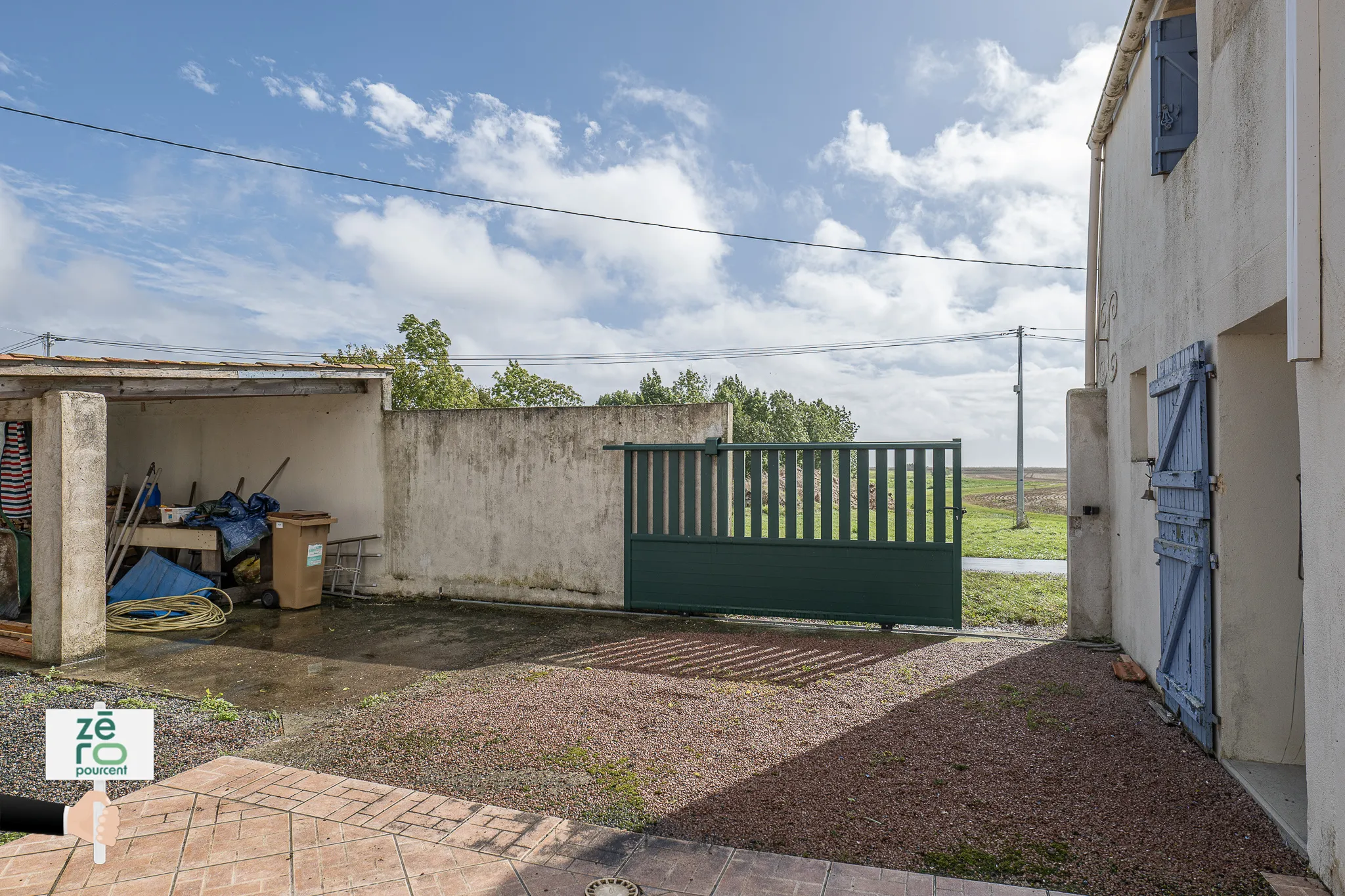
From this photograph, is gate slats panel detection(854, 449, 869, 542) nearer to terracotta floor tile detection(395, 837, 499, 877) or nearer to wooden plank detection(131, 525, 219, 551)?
terracotta floor tile detection(395, 837, 499, 877)

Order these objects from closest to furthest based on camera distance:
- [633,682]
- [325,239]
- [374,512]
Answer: [633,682]
[374,512]
[325,239]

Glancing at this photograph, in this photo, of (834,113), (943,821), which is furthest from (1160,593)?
(834,113)

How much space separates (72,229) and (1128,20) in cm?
2096

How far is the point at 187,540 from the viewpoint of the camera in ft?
27.5

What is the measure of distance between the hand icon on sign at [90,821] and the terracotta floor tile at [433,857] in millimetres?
1472

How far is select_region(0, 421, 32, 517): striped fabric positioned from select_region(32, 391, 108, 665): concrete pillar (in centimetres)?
264

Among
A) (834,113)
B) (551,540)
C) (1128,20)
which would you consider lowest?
(551,540)

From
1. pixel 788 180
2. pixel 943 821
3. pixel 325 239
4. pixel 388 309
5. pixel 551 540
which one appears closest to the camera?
pixel 943 821

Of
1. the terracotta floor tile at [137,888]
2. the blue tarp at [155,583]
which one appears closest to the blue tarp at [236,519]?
the blue tarp at [155,583]

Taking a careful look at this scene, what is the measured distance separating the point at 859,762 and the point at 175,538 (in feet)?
26.8

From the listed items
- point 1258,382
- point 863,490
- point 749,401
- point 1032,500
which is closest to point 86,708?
point 863,490

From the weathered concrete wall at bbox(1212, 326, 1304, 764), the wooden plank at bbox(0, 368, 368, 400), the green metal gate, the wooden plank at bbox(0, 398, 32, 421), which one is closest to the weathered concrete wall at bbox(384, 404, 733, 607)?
the green metal gate

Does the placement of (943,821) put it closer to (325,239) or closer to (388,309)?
(325,239)

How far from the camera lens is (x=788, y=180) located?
16141 mm
